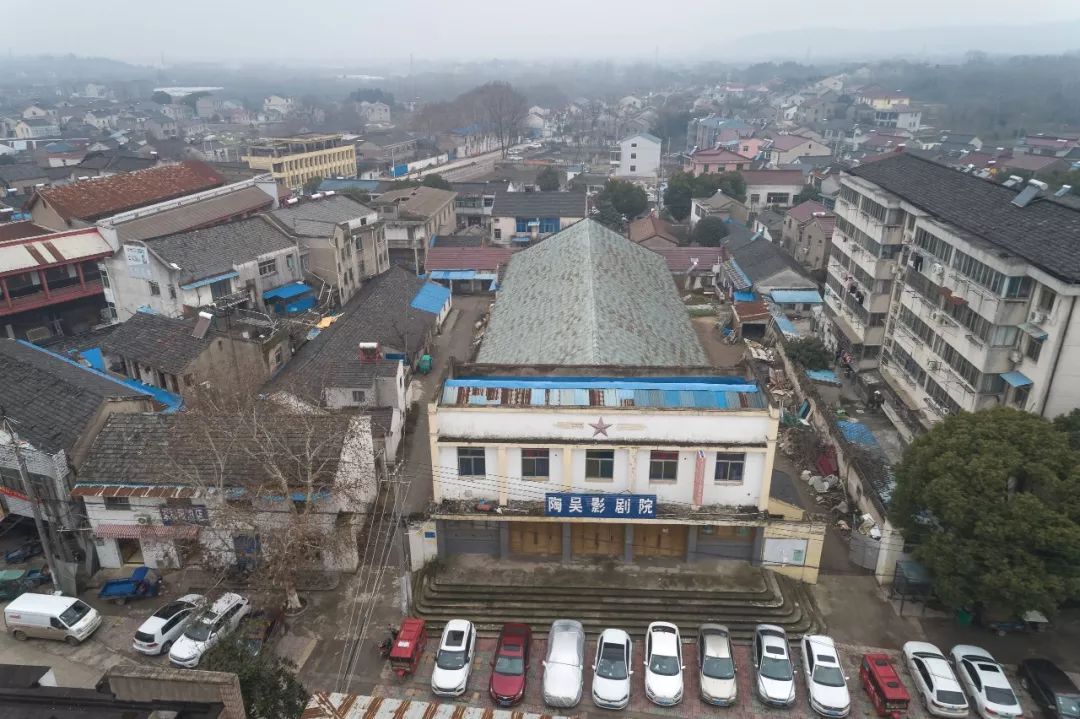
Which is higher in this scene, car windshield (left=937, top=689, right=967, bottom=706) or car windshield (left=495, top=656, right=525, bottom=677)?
car windshield (left=937, top=689, right=967, bottom=706)

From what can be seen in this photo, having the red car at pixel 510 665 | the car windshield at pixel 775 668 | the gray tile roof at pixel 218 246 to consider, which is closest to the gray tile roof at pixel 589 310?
the red car at pixel 510 665

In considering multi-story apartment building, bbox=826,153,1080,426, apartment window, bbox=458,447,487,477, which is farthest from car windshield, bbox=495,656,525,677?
multi-story apartment building, bbox=826,153,1080,426

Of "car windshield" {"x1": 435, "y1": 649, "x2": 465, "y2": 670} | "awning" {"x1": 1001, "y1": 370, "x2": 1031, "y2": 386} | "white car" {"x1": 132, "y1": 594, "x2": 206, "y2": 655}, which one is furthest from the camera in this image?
"awning" {"x1": 1001, "y1": 370, "x2": 1031, "y2": 386}

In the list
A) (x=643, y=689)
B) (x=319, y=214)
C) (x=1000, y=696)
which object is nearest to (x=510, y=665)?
(x=643, y=689)

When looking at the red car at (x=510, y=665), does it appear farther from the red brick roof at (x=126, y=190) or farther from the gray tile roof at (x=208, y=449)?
the red brick roof at (x=126, y=190)

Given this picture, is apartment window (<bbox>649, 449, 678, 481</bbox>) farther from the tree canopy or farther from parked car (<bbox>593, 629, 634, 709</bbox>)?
the tree canopy

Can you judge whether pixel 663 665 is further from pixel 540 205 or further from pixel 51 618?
pixel 540 205
